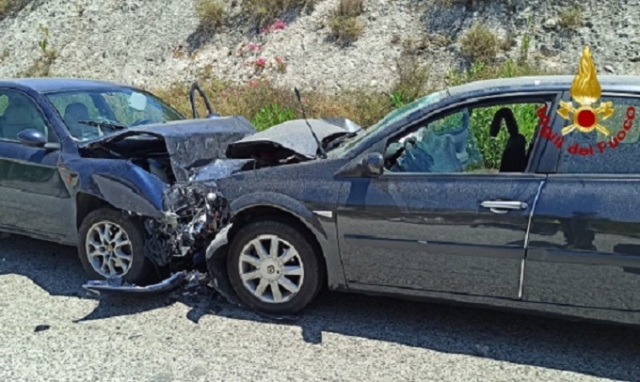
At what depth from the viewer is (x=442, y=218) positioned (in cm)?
353

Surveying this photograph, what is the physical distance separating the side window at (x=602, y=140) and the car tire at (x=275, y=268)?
1.78m

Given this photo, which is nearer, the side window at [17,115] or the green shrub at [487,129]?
the green shrub at [487,129]

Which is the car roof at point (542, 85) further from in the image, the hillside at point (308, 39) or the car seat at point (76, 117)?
the hillside at point (308, 39)

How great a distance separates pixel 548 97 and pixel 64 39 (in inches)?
692

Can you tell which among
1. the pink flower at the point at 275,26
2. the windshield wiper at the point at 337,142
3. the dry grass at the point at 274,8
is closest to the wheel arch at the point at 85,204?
the windshield wiper at the point at 337,142

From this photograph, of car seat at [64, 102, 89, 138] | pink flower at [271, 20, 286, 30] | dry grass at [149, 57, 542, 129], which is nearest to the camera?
car seat at [64, 102, 89, 138]

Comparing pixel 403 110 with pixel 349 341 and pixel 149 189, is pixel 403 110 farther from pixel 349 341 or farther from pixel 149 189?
pixel 149 189

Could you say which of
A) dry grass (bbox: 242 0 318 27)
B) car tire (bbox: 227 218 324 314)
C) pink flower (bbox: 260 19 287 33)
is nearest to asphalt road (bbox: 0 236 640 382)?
car tire (bbox: 227 218 324 314)

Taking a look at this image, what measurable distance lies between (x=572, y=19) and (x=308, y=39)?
6278mm

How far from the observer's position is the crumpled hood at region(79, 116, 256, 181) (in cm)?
460

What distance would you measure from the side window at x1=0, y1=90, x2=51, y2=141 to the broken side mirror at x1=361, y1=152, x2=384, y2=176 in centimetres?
302

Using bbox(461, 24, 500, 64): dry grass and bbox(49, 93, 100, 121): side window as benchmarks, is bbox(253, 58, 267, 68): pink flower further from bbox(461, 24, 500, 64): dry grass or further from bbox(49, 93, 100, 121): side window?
bbox(49, 93, 100, 121): side window

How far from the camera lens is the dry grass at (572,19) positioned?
12.3 metres

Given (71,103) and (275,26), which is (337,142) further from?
(275,26)
